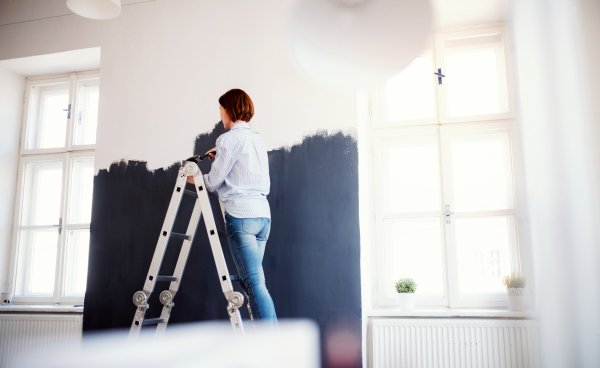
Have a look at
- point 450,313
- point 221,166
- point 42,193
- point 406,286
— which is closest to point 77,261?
point 42,193

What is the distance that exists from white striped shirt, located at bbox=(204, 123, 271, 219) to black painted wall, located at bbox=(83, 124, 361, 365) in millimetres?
448

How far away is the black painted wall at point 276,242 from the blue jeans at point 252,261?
0.46m

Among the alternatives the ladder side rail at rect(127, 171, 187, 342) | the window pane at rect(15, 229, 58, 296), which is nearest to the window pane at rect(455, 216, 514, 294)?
the ladder side rail at rect(127, 171, 187, 342)

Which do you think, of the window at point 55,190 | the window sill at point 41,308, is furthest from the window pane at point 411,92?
the window sill at point 41,308

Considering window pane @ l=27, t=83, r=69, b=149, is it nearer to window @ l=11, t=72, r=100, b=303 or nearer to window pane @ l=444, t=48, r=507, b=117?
window @ l=11, t=72, r=100, b=303

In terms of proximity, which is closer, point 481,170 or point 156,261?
point 156,261

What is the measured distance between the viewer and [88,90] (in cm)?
350

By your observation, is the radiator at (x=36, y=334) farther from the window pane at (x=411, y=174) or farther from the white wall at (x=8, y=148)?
the window pane at (x=411, y=174)

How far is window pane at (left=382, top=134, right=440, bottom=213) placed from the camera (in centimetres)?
276

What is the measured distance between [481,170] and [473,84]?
1.90 ft

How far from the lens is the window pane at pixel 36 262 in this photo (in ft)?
10.8

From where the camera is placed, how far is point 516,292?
93.9 inches

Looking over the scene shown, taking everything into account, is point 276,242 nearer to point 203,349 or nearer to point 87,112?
point 203,349

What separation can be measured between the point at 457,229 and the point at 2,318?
3162mm
